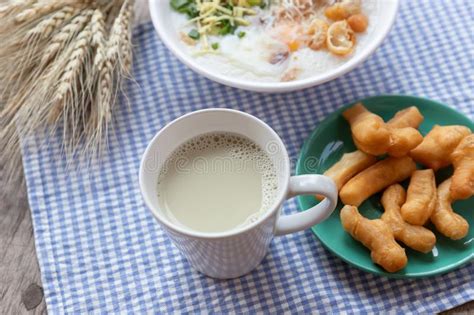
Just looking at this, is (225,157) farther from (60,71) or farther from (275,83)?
(60,71)

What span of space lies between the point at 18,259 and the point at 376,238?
0.75 metres

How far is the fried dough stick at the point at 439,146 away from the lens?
130 cm

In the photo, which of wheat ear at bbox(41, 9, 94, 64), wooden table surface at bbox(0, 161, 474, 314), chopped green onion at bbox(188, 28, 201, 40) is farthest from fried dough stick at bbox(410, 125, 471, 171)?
wheat ear at bbox(41, 9, 94, 64)

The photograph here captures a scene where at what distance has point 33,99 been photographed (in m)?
1.46

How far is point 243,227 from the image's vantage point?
1070 millimetres

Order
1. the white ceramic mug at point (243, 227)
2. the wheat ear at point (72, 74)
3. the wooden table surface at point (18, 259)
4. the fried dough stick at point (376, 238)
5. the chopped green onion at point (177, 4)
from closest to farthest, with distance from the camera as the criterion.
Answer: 1. the white ceramic mug at point (243, 227)
2. the fried dough stick at point (376, 238)
3. the wooden table surface at point (18, 259)
4. the wheat ear at point (72, 74)
5. the chopped green onion at point (177, 4)

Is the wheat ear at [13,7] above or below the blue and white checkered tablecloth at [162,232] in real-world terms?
above

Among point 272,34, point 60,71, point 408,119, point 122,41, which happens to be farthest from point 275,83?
point 60,71

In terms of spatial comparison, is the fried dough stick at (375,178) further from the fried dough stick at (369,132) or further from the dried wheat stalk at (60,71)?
the dried wheat stalk at (60,71)

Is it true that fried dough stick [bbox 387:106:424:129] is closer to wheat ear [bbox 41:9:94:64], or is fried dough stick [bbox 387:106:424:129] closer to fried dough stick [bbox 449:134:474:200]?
fried dough stick [bbox 449:134:474:200]

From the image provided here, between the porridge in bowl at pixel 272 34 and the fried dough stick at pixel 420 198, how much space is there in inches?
14.0

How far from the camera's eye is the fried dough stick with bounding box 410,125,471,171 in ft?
4.25

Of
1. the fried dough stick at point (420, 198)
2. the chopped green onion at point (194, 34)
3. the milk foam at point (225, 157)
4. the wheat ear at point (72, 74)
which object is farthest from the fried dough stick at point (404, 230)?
the wheat ear at point (72, 74)

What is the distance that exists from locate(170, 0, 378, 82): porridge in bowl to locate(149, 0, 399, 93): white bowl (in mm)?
24
